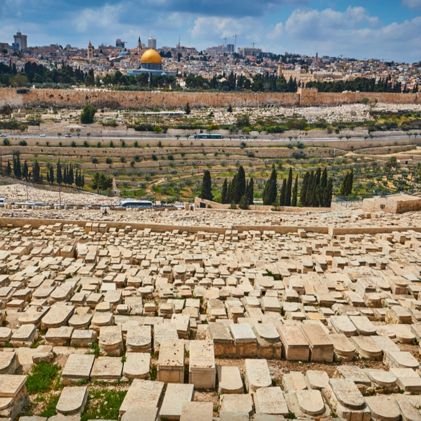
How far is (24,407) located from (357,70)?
124 metres

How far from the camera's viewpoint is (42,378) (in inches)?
196

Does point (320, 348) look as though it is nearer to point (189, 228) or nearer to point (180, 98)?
point (189, 228)

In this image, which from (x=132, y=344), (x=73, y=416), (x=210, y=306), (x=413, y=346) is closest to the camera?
(x=73, y=416)

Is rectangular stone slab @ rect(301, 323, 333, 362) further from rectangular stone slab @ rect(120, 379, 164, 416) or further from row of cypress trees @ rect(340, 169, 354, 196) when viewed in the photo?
row of cypress trees @ rect(340, 169, 354, 196)

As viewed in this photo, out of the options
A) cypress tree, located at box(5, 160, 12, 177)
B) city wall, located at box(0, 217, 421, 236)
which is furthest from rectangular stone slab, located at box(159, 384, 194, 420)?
cypress tree, located at box(5, 160, 12, 177)

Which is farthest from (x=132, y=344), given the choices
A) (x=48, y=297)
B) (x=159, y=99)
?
(x=159, y=99)

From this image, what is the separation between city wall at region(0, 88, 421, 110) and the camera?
173 feet

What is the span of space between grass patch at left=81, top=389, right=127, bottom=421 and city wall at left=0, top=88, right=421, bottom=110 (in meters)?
50.9

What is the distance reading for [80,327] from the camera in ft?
20.7

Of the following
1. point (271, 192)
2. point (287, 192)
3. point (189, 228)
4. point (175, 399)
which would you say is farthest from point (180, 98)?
point (175, 399)

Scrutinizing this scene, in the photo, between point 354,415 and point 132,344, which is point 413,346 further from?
point 132,344

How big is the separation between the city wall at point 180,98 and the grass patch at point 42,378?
5020cm

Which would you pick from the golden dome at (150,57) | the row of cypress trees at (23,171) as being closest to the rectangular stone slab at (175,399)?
the row of cypress trees at (23,171)

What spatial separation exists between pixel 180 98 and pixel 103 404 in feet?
177
